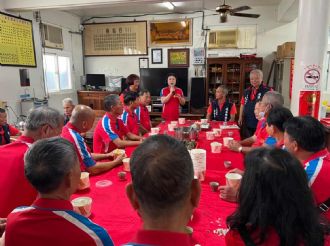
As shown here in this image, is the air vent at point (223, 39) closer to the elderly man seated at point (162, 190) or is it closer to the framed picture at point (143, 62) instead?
the framed picture at point (143, 62)

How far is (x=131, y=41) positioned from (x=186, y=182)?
22.8ft

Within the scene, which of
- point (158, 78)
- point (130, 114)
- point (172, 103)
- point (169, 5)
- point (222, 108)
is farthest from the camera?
point (158, 78)

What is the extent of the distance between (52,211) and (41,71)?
18.2ft

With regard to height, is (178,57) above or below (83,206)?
above

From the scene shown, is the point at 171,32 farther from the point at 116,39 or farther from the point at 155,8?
the point at 116,39

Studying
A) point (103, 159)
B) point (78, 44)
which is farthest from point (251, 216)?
point (78, 44)

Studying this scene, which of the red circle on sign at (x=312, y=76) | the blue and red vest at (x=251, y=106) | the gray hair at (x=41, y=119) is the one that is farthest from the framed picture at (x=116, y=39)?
the gray hair at (x=41, y=119)

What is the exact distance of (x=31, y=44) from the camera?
18.0 feet

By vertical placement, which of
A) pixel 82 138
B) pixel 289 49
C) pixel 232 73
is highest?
pixel 289 49

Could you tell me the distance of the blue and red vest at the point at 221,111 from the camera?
4.33 meters

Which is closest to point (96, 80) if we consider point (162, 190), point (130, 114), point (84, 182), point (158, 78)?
point (158, 78)

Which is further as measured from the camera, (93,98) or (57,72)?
(93,98)

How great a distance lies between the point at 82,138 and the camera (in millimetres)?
2078

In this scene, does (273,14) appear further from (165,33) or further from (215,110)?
(215,110)
